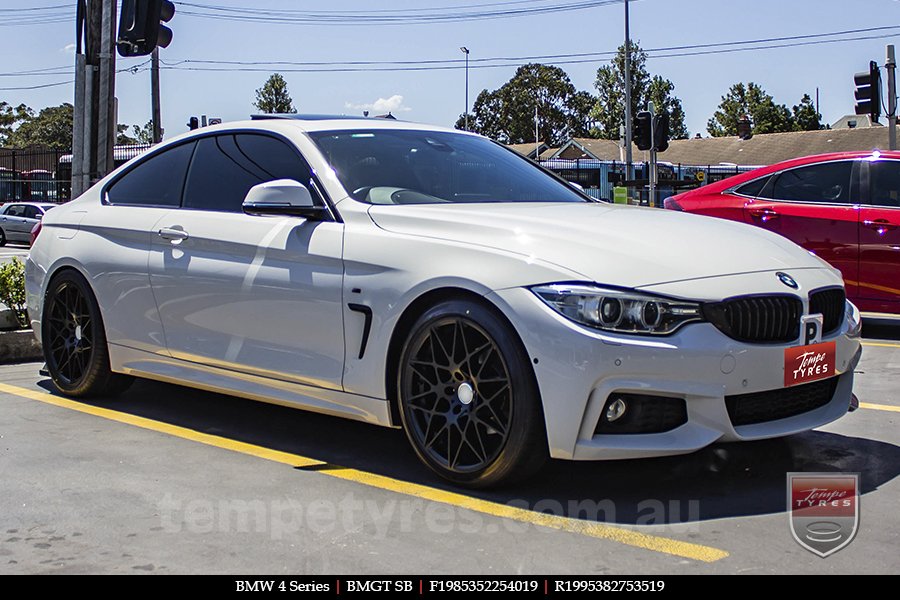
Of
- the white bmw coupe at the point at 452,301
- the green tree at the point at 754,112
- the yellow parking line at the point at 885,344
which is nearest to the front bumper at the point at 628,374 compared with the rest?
the white bmw coupe at the point at 452,301

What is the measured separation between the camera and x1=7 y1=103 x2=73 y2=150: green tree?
4370 inches

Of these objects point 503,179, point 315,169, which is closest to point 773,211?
point 503,179

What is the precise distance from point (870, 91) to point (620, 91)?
66579 millimetres

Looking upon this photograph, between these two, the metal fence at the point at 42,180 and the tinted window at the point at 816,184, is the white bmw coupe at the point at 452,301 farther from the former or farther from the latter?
the metal fence at the point at 42,180

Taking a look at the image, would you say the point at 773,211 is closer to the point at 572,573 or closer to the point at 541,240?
the point at 541,240

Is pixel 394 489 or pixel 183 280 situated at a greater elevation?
pixel 183 280

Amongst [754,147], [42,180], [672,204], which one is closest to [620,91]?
[754,147]

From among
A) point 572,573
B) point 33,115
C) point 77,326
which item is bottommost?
point 572,573

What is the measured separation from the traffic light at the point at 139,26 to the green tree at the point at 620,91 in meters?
71.8

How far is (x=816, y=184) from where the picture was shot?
345 inches

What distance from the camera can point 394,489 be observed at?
429 cm

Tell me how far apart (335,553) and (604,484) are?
1256 mm

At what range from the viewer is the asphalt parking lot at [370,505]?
344 centimetres

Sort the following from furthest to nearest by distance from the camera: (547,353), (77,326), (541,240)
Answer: (77,326), (541,240), (547,353)
